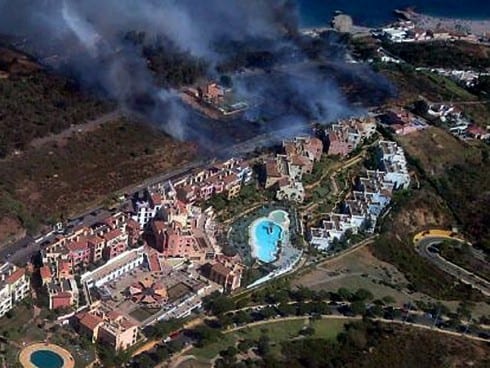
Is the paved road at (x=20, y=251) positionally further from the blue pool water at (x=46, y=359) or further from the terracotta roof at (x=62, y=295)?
the blue pool water at (x=46, y=359)

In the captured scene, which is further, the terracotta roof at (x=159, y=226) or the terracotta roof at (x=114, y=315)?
the terracotta roof at (x=159, y=226)

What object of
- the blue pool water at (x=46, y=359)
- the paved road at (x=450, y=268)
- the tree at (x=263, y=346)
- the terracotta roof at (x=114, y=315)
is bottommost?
the paved road at (x=450, y=268)

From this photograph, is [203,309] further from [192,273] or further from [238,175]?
[238,175]

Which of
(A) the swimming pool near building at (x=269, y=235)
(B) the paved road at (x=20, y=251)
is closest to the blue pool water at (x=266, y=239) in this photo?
(A) the swimming pool near building at (x=269, y=235)

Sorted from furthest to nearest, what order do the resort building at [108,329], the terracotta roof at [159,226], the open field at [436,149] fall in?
the open field at [436,149], the terracotta roof at [159,226], the resort building at [108,329]

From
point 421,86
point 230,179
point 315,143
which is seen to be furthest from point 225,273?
point 421,86

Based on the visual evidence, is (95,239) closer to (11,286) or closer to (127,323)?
(11,286)
